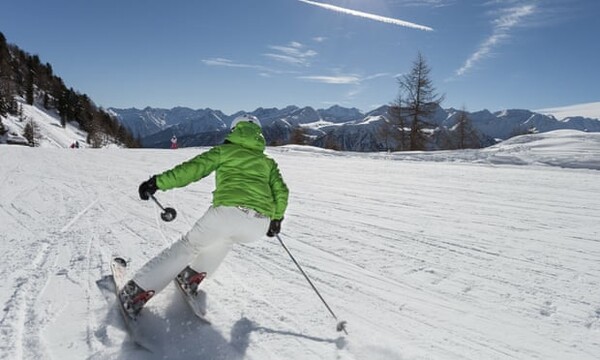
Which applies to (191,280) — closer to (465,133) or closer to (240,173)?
(240,173)

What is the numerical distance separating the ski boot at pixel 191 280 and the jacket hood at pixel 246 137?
119cm

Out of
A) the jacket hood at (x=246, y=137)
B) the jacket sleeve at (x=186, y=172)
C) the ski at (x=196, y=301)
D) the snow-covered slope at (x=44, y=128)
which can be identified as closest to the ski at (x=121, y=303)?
the ski at (x=196, y=301)

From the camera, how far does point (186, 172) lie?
3.37m

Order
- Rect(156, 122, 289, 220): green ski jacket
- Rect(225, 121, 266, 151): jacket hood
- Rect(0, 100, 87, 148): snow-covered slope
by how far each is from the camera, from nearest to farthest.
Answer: Rect(156, 122, 289, 220): green ski jacket
Rect(225, 121, 266, 151): jacket hood
Rect(0, 100, 87, 148): snow-covered slope

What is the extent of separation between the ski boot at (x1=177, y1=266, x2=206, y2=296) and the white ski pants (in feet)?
0.96

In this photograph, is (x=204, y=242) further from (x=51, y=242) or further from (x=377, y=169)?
(x=377, y=169)

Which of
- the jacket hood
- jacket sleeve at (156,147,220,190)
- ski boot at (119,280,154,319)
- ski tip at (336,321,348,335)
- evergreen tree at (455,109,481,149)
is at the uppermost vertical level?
evergreen tree at (455,109,481,149)

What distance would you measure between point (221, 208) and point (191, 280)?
0.80 m

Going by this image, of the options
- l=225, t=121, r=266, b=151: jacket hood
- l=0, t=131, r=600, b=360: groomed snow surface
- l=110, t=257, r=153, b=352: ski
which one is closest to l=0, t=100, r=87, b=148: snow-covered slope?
l=0, t=131, r=600, b=360: groomed snow surface

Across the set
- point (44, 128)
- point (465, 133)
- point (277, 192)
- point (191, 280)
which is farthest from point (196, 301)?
point (44, 128)

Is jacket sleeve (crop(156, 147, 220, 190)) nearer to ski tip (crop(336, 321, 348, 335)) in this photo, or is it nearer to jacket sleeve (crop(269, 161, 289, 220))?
jacket sleeve (crop(269, 161, 289, 220))

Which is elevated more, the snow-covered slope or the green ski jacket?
the snow-covered slope

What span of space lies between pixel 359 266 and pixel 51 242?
395cm

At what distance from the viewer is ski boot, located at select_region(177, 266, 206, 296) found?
367 cm
